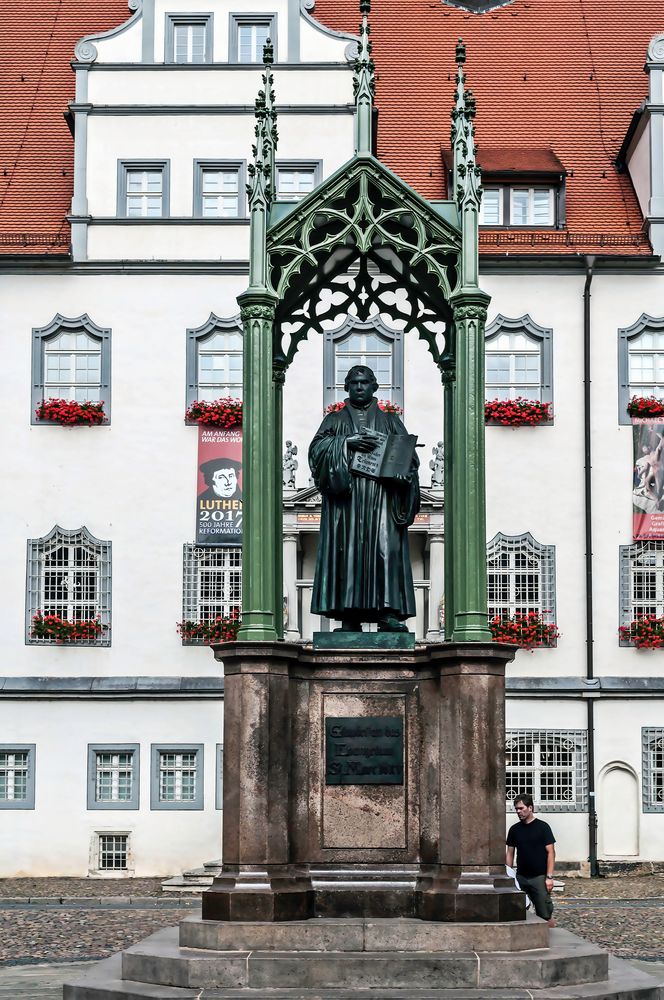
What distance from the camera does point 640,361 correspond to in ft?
97.6

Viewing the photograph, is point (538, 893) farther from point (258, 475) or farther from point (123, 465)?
point (123, 465)

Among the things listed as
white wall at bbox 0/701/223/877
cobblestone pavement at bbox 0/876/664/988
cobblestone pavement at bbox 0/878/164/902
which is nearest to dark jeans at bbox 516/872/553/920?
cobblestone pavement at bbox 0/876/664/988

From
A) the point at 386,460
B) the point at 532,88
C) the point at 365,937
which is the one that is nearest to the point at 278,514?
the point at 386,460

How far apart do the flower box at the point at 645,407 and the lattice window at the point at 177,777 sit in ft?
28.8

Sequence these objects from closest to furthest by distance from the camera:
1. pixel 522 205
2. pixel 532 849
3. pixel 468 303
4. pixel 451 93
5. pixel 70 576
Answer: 1. pixel 468 303
2. pixel 532 849
3. pixel 70 576
4. pixel 522 205
5. pixel 451 93

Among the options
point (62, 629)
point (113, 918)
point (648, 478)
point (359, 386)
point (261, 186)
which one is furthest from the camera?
point (648, 478)

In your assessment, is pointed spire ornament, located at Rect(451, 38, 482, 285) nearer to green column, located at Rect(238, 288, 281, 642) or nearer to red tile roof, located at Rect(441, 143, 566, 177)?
green column, located at Rect(238, 288, 281, 642)

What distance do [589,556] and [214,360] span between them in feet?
22.4

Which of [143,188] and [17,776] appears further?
[143,188]

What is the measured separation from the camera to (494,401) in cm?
2941

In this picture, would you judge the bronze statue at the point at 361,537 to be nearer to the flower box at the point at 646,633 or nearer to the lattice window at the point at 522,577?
the lattice window at the point at 522,577

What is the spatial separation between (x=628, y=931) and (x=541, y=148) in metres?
16.9

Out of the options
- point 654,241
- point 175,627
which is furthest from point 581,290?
point 175,627

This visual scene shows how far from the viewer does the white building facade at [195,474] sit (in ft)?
93.8
